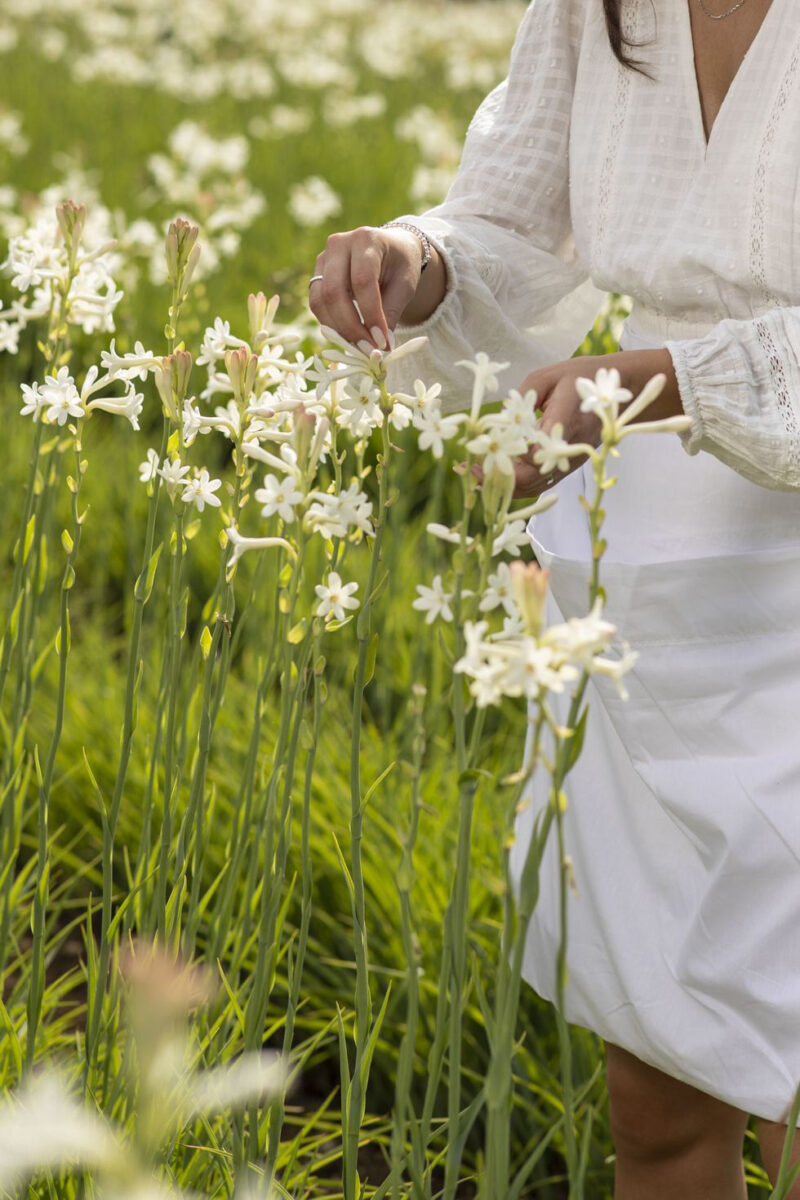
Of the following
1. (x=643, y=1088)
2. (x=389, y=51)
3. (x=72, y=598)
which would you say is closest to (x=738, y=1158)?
(x=643, y=1088)

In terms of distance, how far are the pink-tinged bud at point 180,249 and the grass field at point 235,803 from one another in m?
0.21

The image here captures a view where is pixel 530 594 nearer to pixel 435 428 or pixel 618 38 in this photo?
pixel 435 428

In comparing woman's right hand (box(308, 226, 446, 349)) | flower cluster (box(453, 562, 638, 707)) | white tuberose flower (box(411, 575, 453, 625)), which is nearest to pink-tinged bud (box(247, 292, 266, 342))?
woman's right hand (box(308, 226, 446, 349))

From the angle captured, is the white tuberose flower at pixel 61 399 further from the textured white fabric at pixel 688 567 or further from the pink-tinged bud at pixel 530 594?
the pink-tinged bud at pixel 530 594

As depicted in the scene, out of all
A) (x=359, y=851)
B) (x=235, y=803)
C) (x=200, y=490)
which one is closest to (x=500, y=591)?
(x=359, y=851)

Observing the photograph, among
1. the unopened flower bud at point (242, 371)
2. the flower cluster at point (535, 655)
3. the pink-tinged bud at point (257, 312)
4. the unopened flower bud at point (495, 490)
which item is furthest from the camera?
the pink-tinged bud at point (257, 312)

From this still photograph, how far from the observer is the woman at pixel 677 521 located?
119 centimetres

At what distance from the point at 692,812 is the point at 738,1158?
43 cm

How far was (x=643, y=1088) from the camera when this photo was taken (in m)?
1.39

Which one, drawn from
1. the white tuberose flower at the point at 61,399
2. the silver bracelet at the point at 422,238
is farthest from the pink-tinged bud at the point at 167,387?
the silver bracelet at the point at 422,238

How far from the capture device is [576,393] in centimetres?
98

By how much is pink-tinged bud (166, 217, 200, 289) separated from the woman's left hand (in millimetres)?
353

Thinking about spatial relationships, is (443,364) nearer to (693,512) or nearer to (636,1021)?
(693,512)

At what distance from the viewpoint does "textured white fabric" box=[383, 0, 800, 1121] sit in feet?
3.90
